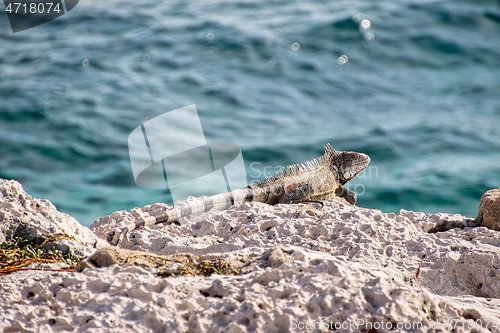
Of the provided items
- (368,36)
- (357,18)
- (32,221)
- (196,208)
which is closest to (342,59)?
(368,36)

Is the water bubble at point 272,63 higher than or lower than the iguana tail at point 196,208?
lower

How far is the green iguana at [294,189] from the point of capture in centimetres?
388

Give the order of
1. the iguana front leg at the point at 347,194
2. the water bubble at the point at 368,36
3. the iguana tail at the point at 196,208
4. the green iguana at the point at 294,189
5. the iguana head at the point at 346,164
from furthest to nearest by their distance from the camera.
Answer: the water bubble at the point at 368,36
the iguana head at the point at 346,164
the iguana front leg at the point at 347,194
the green iguana at the point at 294,189
the iguana tail at the point at 196,208

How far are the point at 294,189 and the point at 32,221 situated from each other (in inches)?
113

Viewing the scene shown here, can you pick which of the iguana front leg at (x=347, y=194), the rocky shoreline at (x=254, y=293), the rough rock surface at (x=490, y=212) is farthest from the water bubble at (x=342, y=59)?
the rocky shoreline at (x=254, y=293)

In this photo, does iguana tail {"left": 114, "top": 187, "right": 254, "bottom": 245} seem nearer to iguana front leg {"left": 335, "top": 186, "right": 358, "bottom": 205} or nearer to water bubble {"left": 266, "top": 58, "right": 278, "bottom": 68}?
iguana front leg {"left": 335, "top": 186, "right": 358, "bottom": 205}

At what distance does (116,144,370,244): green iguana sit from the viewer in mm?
3883

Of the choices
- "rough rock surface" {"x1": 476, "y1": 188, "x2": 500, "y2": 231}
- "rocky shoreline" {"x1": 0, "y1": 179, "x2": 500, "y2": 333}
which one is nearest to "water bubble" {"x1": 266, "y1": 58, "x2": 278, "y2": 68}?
"rough rock surface" {"x1": 476, "y1": 188, "x2": 500, "y2": 231}

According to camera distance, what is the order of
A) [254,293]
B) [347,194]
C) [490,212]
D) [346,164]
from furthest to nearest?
[346,164] → [347,194] → [490,212] → [254,293]

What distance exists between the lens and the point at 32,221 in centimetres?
301

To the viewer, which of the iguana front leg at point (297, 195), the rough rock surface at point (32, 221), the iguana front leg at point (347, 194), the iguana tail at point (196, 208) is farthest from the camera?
the iguana front leg at point (347, 194)

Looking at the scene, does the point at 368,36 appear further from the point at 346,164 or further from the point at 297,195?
the point at 297,195

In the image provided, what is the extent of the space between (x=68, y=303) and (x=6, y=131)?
10.2m

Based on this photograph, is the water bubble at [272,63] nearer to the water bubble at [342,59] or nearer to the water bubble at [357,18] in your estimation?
the water bubble at [342,59]
